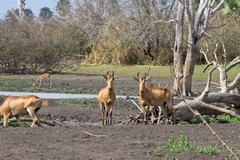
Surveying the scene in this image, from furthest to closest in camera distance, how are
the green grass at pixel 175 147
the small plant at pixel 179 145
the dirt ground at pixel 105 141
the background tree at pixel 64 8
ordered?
1. the background tree at pixel 64 8
2. the small plant at pixel 179 145
3. the green grass at pixel 175 147
4. the dirt ground at pixel 105 141

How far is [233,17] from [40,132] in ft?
132

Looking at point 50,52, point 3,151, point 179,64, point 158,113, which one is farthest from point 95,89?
point 3,151

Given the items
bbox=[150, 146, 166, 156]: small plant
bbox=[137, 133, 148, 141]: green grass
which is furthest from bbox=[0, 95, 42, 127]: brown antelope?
bbox=[150, 146, 166, 156]: small plant

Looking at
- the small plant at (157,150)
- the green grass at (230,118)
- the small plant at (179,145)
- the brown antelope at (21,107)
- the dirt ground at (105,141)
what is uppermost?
the brown antelope at (21,107)

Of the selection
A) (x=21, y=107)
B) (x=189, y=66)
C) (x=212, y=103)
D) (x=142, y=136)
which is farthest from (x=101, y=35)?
(x=142, y=136)

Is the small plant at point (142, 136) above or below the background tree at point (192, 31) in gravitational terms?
below

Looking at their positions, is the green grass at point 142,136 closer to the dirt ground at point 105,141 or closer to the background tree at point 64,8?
the dirt ground at point 105,141


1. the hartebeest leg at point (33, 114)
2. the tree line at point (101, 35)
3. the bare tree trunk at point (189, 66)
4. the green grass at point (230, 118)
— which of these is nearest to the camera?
the hartebeest leg at point (33, 114)

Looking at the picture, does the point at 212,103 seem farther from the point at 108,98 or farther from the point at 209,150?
the point at 209,150

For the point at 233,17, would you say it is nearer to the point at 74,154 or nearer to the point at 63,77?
the point at 63,77

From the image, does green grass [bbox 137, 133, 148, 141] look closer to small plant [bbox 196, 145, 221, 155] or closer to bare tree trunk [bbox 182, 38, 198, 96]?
small plant [bbox 196, 145, 221, 155]

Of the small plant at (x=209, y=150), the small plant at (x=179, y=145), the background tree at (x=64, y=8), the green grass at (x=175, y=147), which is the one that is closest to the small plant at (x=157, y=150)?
the green grass at (x=175, y=147)

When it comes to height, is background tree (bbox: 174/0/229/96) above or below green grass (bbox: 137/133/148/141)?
above

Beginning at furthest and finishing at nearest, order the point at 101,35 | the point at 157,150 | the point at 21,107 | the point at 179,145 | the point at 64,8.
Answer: the point at 64,8, the point at 101,35, the point at 21,107, the point at 179,145, the point at 157,150
